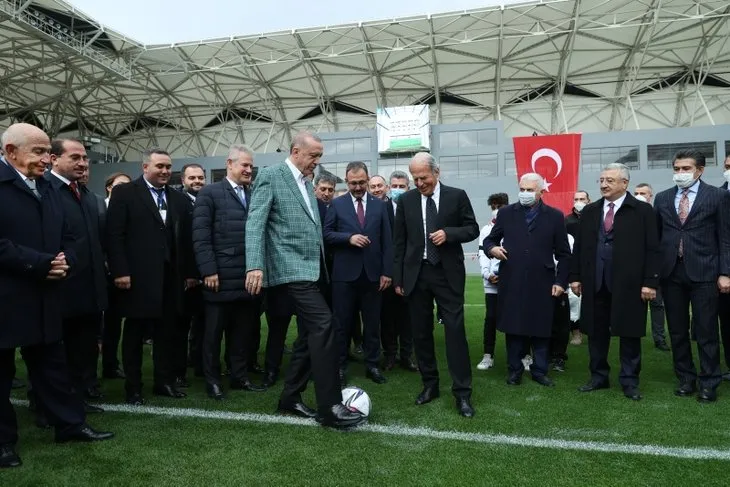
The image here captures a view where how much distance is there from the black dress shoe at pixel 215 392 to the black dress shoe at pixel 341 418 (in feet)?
3.59

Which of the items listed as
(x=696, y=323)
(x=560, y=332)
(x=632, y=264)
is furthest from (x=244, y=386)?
(x=696, y=323)

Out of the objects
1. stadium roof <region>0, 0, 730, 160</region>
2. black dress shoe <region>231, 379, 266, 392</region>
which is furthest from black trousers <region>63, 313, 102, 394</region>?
stadium roof <region>0, 0, 730, 160</region>

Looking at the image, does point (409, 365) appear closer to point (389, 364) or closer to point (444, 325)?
point (389, 364)

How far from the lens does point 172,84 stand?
30688 mm

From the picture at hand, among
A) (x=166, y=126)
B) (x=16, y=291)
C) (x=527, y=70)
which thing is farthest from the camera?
(x=166, y=126)

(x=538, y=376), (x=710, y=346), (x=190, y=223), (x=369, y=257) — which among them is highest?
(x=190, y=223)

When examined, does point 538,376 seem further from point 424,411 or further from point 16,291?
point 16,291

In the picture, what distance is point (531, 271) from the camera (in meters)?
4.44

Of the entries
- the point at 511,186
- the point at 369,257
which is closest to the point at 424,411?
the point at 369,257

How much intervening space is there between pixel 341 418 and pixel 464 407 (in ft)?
2.81

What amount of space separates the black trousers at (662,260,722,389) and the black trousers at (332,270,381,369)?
2.34 m

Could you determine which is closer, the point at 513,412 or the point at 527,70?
the point at 513,412

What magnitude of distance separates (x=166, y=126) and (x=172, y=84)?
6.86 metres

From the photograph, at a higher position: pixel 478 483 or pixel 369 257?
pixel 369 257
